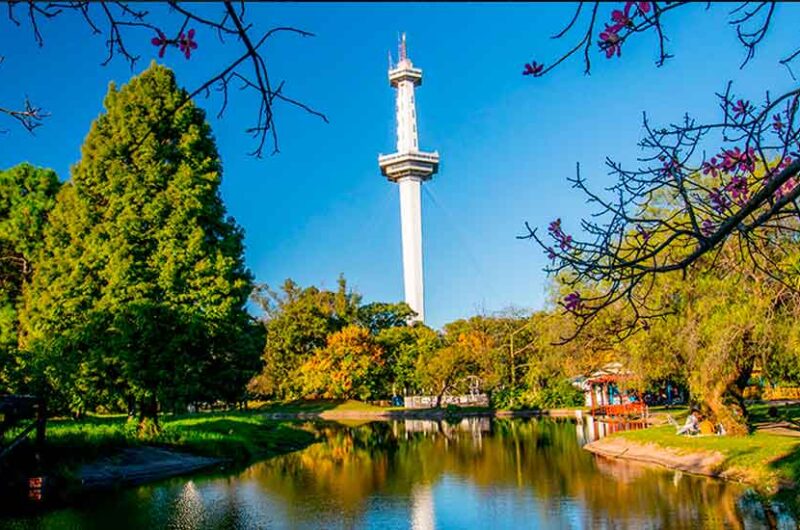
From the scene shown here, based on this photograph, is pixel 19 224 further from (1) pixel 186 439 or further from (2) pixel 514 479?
(2) pixel 514 479

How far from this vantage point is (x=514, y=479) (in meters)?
19.2

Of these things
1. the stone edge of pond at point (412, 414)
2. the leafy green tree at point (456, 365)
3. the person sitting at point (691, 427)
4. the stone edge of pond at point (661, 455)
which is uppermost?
the leafy green tree at point (456, 365)

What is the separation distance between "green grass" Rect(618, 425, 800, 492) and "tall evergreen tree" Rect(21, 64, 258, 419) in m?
15.1

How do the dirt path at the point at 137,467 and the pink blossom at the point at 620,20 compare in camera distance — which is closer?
the pink blossom at the point at 620,20

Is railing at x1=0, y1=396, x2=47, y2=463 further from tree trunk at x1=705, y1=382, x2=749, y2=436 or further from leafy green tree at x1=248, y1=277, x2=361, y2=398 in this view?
leafy green tree at x1=248, y1=277, x2=361, y2=398

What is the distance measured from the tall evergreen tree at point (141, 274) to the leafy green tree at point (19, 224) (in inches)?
272

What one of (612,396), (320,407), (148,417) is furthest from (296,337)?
(148,417)

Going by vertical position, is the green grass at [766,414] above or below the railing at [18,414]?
below

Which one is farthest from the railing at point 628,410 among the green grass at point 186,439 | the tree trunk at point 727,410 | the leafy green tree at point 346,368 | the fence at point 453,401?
the leafy green tree at point 346,368

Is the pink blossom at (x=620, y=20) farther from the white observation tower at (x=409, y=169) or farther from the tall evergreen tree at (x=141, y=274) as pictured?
the white observation tower at (x=409, y=169)

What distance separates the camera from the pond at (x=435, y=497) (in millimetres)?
13648

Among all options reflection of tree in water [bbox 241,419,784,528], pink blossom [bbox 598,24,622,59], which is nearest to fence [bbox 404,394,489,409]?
reflection of tree in water [bbox 241,419,784,528]

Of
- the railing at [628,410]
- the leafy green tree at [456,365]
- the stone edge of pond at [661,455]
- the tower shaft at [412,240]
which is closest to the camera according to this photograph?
the stone edge of pond at [661,455]

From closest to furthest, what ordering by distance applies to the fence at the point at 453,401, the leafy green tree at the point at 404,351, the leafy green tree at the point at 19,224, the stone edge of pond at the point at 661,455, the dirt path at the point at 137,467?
the stone edge of pond at the point at 661,455, the dirt path at the point at 137,467, the leafy green tree at the point at 19,224, the fence at the point at 453,401, the leafy green tree at the point at 404,351
